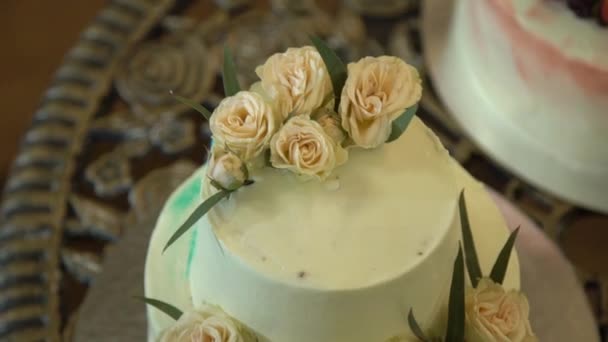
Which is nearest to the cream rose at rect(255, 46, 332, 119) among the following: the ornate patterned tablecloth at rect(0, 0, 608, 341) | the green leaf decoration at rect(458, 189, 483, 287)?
the green leaf decoration at rect(458, 189, 483, 287)

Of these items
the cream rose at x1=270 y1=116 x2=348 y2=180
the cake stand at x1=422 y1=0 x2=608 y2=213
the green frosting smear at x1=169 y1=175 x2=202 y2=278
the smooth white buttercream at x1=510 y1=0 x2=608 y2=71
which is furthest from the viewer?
the cake stand at x1=422 y1=0 x2=608 y2=213

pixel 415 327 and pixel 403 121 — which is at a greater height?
pixel 403 121

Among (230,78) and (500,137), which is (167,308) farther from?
(500,137)

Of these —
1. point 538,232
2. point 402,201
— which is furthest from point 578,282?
point 402,201

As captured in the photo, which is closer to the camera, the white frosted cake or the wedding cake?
the wedding cake

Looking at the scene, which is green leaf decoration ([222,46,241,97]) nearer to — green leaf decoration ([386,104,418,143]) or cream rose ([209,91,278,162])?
cream rose ([209,91,278,162])

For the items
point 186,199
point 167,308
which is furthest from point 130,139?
point 167,308

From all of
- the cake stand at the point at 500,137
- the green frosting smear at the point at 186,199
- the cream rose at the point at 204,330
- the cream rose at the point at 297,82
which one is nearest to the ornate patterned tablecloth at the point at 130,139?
the cake stand at the point at 500,137
